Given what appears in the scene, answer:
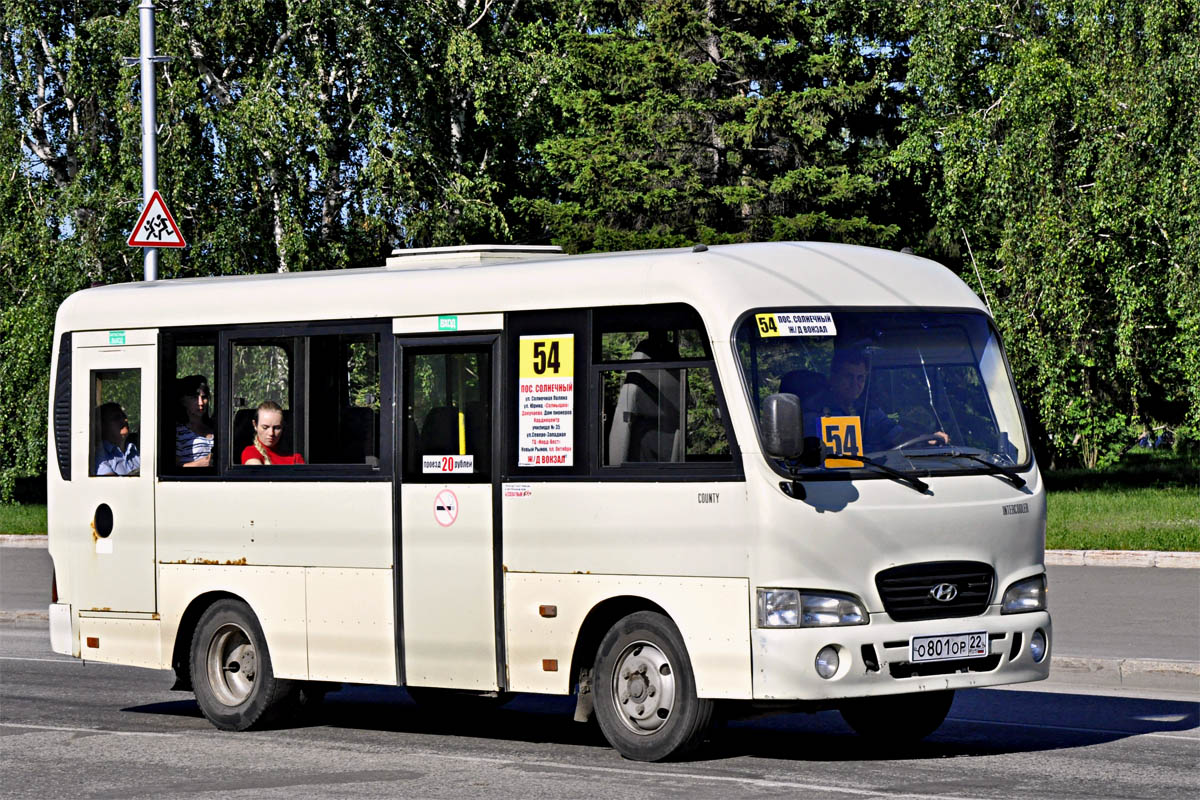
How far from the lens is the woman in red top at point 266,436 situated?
1243 centimetres

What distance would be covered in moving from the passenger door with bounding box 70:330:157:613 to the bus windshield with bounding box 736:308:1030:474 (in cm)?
479

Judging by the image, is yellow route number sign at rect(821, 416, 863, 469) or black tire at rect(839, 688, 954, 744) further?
black tire at rect(839, 688, 954, 744)

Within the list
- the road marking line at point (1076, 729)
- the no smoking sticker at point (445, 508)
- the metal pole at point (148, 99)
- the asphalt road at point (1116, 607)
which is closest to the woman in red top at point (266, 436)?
the no smoking sticker at point (445, 508)

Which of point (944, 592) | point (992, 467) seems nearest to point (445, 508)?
point (944, 592)

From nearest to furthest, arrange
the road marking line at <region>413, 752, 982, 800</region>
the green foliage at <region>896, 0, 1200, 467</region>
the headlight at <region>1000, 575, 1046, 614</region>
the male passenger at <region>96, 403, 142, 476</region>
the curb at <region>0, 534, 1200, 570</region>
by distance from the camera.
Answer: the road marking line at <region>413, 752, 982, 800</region>, the headlight at <region>1000, 575, 1046, 614</region>, the male passenger at <region>96, 403, 142, 476</region>, the curb at <region>0, 534, 1200, 570</region>, the green foliage at <region>896, 0, 1200, 467</region>

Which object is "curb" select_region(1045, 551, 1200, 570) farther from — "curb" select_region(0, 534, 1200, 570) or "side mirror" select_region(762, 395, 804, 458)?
"side mirror" select_region(762, 395, 804, 458)

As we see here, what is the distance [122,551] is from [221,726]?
1433 mm

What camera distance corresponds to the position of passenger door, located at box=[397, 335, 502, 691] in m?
11.1

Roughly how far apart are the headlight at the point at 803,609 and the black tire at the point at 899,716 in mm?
1358

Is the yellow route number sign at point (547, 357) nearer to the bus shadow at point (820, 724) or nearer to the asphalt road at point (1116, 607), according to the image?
the bus shadow at point (820, 724)

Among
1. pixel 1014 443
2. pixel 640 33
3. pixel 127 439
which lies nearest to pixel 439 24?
pixel 640 33

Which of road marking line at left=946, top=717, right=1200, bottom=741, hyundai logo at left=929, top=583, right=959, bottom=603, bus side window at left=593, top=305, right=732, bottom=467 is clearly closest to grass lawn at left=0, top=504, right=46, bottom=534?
road marking line at left=946, top=717, right=1200, bottom=741

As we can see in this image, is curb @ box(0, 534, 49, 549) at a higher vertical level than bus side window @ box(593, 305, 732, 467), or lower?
lower

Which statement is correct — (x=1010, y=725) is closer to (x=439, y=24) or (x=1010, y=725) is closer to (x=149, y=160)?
(x=149, y=160)
